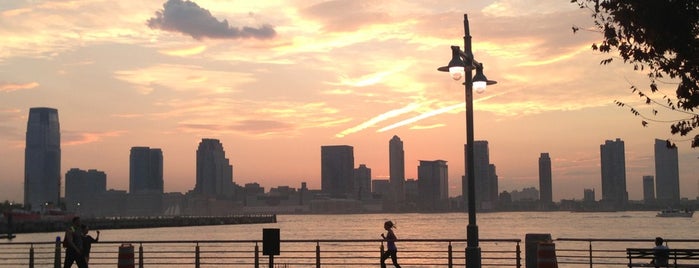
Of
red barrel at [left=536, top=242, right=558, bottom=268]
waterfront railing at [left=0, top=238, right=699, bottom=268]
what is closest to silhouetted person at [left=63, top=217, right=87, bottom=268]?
waterfront railing at [left=0, top=238, right=699, bottom=268]

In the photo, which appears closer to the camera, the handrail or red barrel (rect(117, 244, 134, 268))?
red barrel (rect(117, 244, 134, 268))

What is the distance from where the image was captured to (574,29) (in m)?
15.5

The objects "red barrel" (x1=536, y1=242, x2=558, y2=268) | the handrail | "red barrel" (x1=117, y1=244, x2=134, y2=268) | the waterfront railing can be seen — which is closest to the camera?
"red barrel" (x1=536, y1=242, x2=558, y2=268)

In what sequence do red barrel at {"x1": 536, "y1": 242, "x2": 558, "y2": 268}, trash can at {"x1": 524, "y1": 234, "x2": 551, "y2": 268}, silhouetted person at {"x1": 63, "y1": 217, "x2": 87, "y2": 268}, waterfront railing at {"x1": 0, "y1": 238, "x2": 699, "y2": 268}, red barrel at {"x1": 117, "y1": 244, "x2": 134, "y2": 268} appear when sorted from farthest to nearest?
waterfront railing at {"x1": 0, "y1": 238, "x2": 699, "y2": 268}
silhouetted person at {"x1": 63, "y1": 217, "x2": 87, "y2": 268}
trash can at {"x1": 524, "y1": 234, "x2": 551, "y2": 268}
red barrel at {"x1": 117, "y1": 244, "x2": 134, "y2": 268}
red barrel at {"x1": 536, "y1": 242, "x2": 558, "y2": 268}

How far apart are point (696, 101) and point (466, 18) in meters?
6.85

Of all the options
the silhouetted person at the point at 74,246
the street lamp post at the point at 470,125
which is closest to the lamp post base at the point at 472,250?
the street lamp post at the point at 470,125

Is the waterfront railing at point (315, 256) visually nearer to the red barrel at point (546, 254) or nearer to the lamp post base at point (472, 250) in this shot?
the lamp post base at point (472, 250)

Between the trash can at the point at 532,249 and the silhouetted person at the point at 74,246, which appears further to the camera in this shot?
the silhouetted person at the point at 74,246

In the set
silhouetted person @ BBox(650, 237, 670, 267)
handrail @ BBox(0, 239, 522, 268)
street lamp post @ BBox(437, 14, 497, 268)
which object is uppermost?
street lamp post @ BBox(437, 14, 497, 268)

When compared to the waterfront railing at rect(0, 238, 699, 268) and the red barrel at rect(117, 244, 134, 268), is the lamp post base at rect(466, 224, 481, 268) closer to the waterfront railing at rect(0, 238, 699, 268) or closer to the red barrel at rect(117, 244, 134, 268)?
the waterfront railing at rect(0, 238, 699, 268)

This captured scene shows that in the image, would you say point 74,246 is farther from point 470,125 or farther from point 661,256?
point 661,256

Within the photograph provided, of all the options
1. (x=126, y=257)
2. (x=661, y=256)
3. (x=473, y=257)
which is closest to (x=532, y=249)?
(x=661, y=256)

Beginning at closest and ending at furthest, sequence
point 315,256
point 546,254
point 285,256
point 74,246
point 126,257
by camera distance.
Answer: point 546,254, point 126,257, point 74,246, point 285,256, point 315,256

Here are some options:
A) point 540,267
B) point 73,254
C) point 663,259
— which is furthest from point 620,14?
point 73,254
